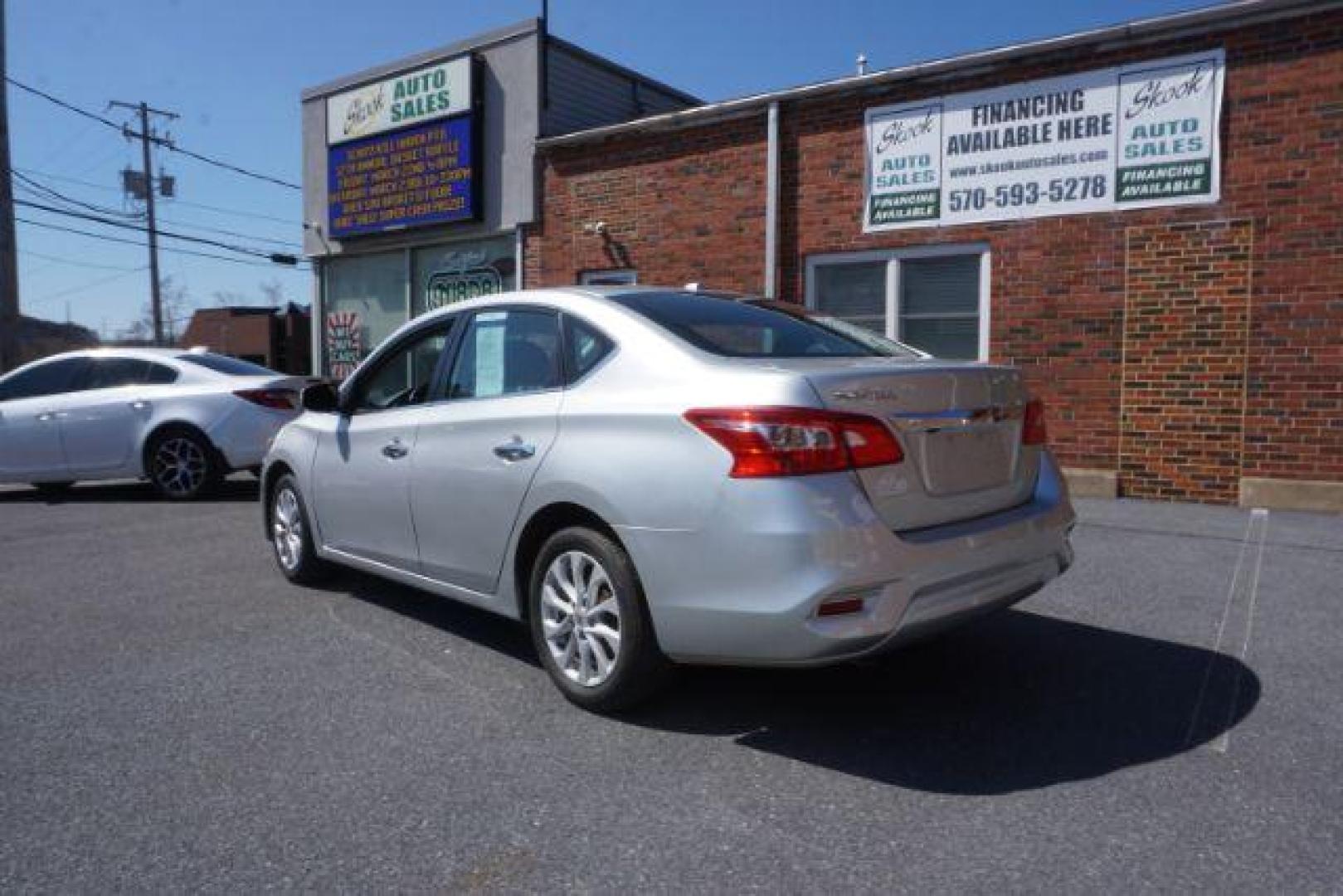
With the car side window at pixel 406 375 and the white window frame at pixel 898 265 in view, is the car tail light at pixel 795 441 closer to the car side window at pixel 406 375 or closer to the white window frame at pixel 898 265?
the car side window at pixel 406 375

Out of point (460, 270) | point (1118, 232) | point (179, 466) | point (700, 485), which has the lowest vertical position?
point (179, 466)

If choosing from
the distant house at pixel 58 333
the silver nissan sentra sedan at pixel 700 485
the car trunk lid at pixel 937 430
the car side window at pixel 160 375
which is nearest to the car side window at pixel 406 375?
the silver nissan sentra sedan at pixel 700 485

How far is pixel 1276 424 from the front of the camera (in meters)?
8.12

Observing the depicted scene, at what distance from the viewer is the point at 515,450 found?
151 inches

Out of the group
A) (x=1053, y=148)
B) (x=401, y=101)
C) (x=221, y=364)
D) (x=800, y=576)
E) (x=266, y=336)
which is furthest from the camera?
(x=266, y=336)

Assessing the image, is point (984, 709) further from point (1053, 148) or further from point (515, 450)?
point (1053, 148)

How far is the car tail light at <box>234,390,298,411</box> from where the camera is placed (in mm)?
9133

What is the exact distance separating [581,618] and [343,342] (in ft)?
44.7

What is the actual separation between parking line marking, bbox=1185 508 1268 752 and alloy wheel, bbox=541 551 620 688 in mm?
1930

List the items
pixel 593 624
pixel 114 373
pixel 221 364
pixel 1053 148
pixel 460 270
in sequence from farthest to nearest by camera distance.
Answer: pixel 460 270, pixel 221 364, pixel 114 373, pixel 1053 148, pixel 593 624

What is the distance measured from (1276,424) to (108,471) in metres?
10.1

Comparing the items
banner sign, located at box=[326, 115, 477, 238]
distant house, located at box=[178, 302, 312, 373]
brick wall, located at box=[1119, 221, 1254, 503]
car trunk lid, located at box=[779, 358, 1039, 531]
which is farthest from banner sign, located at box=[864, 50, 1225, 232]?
distant house, located at box=[178, 302, 312, 373]

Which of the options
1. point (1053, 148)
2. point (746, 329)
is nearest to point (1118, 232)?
point (1053, 148)

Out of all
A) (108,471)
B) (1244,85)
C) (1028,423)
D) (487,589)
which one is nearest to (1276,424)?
(1244,85)
